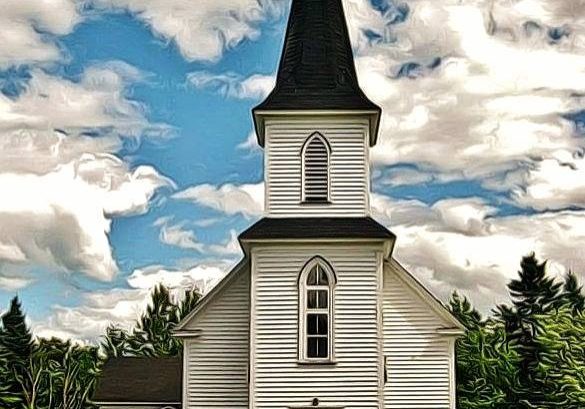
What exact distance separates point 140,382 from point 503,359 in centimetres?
1691

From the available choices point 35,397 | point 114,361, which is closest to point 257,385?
point 114,361

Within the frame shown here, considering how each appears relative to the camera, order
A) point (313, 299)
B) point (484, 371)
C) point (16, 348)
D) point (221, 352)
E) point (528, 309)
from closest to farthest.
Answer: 1. point (313, 299)
2. point (221, 352)
3. point (484, 371)
4. point (528, 309)
5. point (16, 348)

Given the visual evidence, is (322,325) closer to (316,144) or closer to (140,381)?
(316,144)

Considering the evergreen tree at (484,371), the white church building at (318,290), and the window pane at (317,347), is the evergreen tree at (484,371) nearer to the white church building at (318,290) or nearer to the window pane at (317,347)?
the white church building at (318,290)

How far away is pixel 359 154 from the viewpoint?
25766 mm

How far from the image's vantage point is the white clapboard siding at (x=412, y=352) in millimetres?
26266

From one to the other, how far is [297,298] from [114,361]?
1867 cm

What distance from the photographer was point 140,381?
123 feet

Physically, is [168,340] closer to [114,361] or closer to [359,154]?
[114,361]

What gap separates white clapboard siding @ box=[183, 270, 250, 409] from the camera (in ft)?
87.8

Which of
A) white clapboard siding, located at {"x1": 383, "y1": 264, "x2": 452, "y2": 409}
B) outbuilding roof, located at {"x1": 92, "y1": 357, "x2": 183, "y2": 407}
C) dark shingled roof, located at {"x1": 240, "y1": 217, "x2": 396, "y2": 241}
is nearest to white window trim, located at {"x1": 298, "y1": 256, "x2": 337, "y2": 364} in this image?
dark shingled roof, located at {"x1": 240, "y1": 217, "x2": 396, "y2": 241}

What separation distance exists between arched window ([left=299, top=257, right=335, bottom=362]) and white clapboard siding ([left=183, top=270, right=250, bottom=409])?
278cm

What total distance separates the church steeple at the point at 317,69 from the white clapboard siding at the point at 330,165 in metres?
0.37

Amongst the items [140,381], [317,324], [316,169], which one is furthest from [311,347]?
[140,381]
